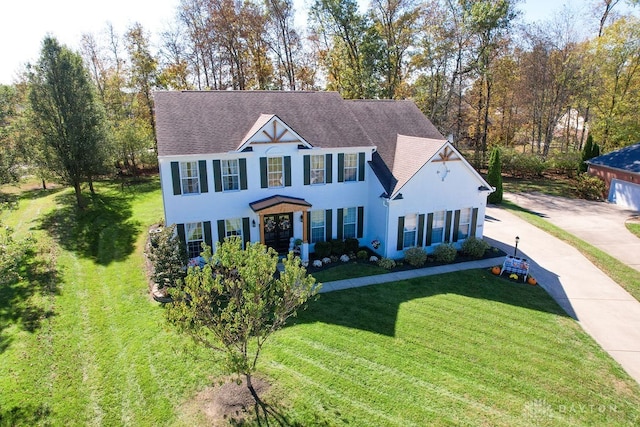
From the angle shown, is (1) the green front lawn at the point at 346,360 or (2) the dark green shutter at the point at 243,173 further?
(2) the dark green shutter at the point at 243,173

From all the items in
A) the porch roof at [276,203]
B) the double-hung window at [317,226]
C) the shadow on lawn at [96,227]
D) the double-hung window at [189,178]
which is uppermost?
the double-hung window at [189,178]

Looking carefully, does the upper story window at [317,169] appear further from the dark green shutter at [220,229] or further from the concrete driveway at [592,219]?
the concrete driveway at [592,219]

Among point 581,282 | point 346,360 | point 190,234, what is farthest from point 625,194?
point 190,234

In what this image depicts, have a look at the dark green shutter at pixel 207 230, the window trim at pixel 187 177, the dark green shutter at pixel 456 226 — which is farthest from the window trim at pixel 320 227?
the dark green shutter at pixel 456 226

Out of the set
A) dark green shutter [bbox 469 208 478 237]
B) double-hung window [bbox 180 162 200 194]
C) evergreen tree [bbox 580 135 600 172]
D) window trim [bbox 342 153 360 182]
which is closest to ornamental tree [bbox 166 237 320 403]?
double-hung window [bbox 180 162 200 194]

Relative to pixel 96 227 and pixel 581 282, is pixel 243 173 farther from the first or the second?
pixel 581 282

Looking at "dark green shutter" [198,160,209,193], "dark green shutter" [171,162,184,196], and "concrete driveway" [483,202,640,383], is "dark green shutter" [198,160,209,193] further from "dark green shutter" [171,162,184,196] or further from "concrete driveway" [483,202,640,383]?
"concrete driveway" [483,202,640,383]

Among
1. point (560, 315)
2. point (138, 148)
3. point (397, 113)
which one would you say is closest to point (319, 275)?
point (560, 315)
